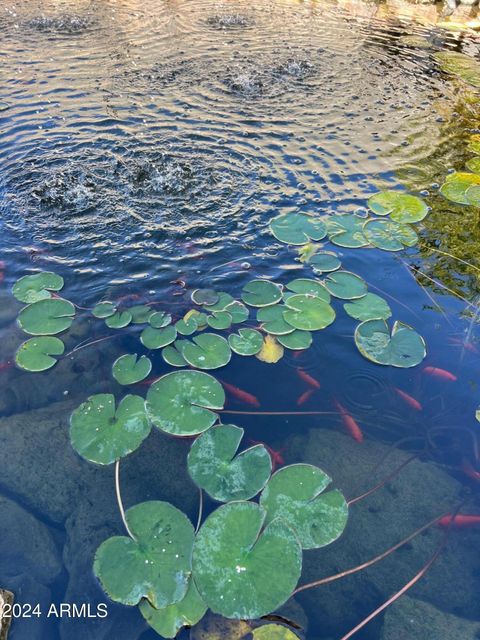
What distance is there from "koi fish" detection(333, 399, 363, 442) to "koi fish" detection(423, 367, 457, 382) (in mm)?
717

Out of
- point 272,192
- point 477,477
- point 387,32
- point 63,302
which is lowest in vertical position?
point 477,477

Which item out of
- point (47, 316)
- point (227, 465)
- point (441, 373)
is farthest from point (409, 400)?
point (47, 316)

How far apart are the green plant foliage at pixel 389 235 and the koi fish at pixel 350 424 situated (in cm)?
193

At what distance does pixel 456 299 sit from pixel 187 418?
261 cm

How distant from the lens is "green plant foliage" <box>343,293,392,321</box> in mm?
3854

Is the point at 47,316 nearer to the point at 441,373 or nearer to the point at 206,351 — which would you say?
the point at 206,351

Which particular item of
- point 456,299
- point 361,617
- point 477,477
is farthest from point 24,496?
point 456,299

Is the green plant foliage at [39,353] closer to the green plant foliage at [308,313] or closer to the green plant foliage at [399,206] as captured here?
the green plant foliage at [308,313]

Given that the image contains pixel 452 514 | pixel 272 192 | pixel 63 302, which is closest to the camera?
pixel 452 514

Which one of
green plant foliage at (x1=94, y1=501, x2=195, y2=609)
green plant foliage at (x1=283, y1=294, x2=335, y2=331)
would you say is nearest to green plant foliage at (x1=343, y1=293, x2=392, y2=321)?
green plant foliage at (x1=283, y1=294, x2=335, y2=331)

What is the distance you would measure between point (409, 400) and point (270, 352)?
105 cm

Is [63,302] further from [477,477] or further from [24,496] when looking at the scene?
[477,477]

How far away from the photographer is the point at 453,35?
32.9 feet

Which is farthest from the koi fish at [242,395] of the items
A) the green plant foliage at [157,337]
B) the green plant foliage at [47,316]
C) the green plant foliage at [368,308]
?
the green plant foliage at [47,316]
